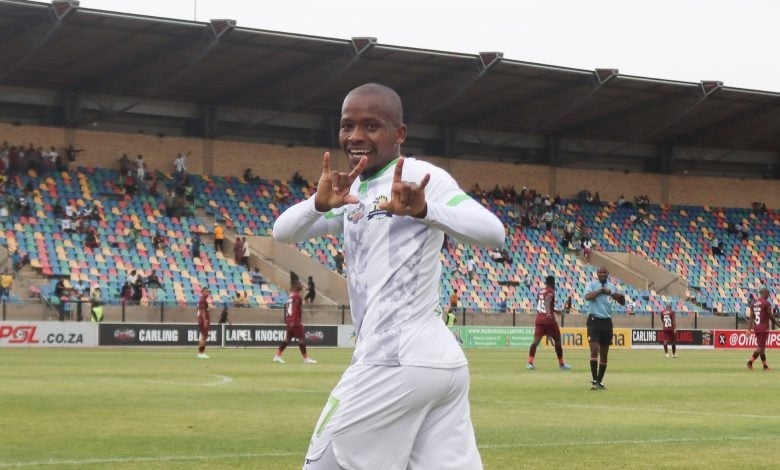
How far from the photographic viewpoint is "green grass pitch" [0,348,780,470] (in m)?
12.1

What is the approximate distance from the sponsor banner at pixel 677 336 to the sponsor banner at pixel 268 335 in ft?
A: 44.7

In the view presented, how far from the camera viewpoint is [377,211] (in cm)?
552

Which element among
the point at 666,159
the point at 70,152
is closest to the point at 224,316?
the point at 70,152

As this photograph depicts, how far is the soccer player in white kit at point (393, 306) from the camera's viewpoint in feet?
17.5

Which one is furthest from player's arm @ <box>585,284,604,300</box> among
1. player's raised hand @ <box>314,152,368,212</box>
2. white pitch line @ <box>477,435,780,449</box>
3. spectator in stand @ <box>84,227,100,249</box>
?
spectator in stand @ <box>84,227,100,249</box>

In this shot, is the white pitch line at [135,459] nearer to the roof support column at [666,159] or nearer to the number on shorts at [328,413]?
the number on shorts at [328,413]

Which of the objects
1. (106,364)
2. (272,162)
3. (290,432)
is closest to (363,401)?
(290,432)

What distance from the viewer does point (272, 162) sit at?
60.0m

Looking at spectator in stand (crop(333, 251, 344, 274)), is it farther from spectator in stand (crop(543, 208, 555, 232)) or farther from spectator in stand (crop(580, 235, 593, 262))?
spectator in stand (crop(543, 208, 555, 232))

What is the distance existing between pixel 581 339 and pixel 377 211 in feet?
156

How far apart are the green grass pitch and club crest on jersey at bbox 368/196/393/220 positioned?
6111 mm

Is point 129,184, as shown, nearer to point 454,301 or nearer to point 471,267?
point 454,301

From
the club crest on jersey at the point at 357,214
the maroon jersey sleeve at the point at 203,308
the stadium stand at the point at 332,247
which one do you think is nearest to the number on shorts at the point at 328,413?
the club crest on jersey at the point at 357,214

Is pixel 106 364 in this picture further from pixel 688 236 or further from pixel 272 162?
pixel 688 236
